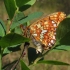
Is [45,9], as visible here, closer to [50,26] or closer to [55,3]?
[55,3]

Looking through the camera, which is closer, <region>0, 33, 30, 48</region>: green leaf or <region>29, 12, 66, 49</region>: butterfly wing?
<region>0, 33, 30, 48</region>: green leaf

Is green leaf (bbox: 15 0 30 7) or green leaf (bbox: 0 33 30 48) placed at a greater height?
green leaf (bbox: 15 0 30 7)

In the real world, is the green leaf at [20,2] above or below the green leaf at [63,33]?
above

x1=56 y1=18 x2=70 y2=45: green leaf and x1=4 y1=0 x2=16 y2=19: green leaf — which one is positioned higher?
x1=4 y1=0 x2=16 y2=19: green leaf

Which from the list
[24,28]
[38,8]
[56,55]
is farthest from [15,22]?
[38,8]

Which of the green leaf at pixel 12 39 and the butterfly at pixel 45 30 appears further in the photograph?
the butterfly at pixel 45 30

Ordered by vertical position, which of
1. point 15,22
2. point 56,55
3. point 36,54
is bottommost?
point 56,55
